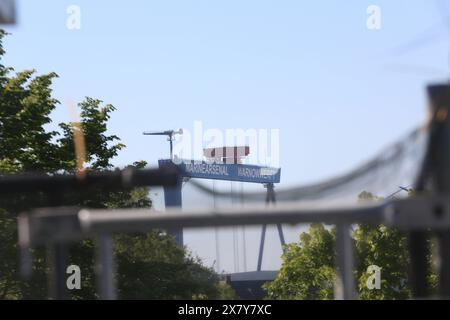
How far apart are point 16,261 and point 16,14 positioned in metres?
23.8

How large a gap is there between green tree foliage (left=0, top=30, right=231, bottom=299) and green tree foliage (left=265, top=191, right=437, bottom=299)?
43.7ft

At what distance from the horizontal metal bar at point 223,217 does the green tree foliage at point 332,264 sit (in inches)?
1546

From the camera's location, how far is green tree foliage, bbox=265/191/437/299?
4956 centimetres

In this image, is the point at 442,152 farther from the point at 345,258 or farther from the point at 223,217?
the point at 223,217

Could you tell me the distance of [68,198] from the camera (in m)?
30.4

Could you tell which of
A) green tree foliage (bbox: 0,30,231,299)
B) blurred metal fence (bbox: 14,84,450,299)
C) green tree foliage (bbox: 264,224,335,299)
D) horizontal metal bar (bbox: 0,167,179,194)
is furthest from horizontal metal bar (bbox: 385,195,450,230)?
green tree foliage (bbox: 264,224,335,299)

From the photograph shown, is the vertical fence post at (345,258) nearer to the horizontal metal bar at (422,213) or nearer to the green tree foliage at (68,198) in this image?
the horizontal metal bar at (422,213)

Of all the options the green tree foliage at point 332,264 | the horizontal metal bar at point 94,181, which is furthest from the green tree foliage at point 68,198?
the horizontal metal bar at point 94,181

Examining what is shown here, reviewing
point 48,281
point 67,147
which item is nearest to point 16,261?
point 48,281

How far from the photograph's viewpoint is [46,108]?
3503 centimetres

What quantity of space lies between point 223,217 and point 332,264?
1930 inches

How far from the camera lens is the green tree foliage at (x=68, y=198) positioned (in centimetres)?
3294

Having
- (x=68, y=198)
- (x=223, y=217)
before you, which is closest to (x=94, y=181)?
(x=223, y=217)

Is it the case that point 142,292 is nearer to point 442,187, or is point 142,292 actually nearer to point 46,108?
point 46,108
